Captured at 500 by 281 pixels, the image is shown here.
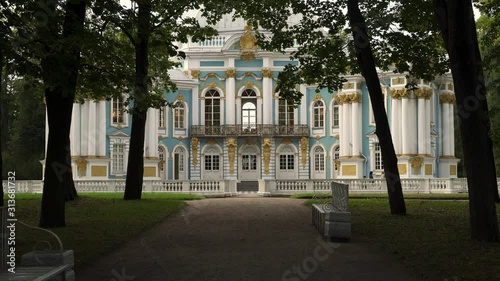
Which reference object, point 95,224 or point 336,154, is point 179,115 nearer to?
point 336,154

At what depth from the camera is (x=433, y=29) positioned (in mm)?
17969

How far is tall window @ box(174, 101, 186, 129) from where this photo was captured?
150ft

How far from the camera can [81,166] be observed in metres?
38.9

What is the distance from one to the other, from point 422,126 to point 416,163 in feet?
7.88

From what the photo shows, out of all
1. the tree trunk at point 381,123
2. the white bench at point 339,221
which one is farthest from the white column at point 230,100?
the white bench at point 339,221

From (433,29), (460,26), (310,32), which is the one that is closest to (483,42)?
(433,29)

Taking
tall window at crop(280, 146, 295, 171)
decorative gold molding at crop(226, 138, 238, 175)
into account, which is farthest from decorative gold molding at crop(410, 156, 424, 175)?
decorative gold molding at crop(226, 138, 238, 175)

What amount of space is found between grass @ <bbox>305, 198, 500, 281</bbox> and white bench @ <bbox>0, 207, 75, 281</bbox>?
14.8 ft

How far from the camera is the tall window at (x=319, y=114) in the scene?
46.0 metres

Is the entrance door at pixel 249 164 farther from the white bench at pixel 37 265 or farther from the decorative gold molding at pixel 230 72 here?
the white bench at pixel 37 265

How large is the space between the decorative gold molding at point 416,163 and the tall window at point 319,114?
27.3 ft

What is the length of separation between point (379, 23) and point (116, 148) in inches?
1049

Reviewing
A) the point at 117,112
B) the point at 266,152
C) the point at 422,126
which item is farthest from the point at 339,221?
the point at 266,152

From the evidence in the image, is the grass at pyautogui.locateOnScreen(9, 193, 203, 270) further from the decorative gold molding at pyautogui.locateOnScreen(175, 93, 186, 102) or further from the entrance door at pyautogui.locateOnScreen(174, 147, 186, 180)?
the decorative gold molding at pyautogui.locateOnScreen(175, 93, 186, 102)
